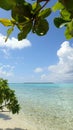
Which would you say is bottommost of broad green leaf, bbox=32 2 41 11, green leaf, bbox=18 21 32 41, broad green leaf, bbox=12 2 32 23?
green leaf, bbox=18 21 32 41

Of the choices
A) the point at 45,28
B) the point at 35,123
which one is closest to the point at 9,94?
the point at 35,123

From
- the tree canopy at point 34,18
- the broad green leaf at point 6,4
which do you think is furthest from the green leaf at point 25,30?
the broad green leaf at point 6,4

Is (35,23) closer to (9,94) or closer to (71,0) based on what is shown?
(71,0)

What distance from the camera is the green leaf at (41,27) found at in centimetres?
63

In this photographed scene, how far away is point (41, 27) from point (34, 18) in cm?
4

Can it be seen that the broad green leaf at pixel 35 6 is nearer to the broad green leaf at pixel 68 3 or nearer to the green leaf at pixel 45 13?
the green leaf at pixel 45 13

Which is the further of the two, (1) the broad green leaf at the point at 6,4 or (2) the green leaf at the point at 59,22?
(2) the green leaf at the point at 59,22

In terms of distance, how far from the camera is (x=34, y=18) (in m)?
0.62

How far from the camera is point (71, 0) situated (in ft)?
1.57

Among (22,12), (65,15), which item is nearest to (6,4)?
(22,12)

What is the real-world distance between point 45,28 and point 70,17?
0.08 meters

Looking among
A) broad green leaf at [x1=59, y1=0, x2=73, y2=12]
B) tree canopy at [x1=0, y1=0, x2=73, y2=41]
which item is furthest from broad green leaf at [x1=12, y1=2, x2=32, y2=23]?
broad green leaf at [x1=59, y1=0, x2=73, y2=12]

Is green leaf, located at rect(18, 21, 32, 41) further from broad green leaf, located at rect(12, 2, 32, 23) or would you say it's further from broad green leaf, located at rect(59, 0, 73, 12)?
broad green leaf, located at rect(59, 0, 73, 12)

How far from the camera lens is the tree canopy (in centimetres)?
57
